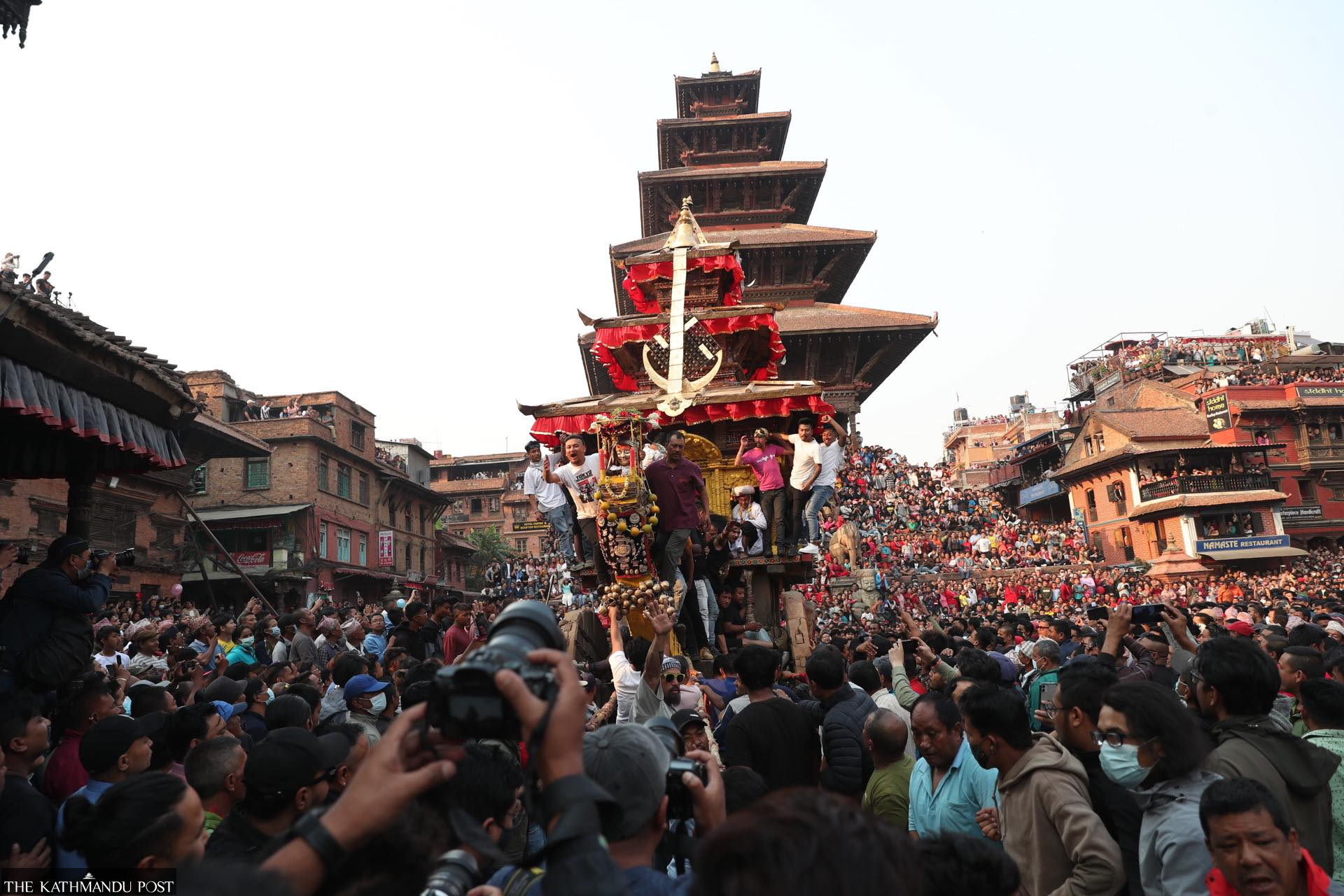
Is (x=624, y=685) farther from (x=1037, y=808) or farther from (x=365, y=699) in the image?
(x=1037, y=808)

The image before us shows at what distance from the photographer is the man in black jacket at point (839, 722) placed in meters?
4.94

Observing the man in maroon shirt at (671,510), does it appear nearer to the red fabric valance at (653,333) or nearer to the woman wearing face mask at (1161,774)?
the red fabric valance at (653,333)

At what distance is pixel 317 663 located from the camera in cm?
977

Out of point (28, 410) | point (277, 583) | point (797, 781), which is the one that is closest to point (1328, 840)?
point (797, 781)

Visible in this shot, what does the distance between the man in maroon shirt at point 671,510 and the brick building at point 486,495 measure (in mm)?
58021

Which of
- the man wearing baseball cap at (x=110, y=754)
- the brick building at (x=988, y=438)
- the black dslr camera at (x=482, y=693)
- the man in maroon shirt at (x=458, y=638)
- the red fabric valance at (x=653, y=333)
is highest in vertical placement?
the brick building at (x=988, y=438)

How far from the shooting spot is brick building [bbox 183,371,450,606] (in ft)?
122

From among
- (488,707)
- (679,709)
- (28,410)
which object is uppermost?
(28,410)

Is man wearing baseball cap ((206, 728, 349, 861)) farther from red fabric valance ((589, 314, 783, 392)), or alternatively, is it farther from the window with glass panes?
the window with glass panes

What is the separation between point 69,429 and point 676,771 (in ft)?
19.0

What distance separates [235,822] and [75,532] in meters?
5.11

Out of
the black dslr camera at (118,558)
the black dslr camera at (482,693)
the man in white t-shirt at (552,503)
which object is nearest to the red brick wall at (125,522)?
the man in white t-shirt at (552,503)

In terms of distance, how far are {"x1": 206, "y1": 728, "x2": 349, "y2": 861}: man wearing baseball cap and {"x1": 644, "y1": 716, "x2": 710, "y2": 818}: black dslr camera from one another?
144cm

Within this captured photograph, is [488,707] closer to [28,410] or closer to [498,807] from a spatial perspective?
[498,807]
